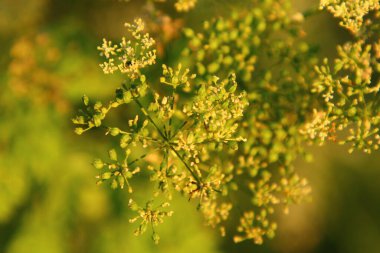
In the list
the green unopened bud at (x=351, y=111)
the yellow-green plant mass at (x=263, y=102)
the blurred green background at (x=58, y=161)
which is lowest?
the green unopened bud at (x=351, y=111)

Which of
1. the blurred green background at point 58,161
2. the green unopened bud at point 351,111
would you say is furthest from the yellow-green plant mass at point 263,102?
the blurred green background at point 58,161

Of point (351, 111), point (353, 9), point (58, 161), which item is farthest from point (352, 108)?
point (58, 161)

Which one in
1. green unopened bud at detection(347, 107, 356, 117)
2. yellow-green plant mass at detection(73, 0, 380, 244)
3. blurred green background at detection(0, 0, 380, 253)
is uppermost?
blurred green background at detection(0, 0, 380, 253)

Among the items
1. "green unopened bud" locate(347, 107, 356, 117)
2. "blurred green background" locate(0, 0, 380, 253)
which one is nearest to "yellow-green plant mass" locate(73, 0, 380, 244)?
"green unopened bud" locate(347, 107, 356, 117)

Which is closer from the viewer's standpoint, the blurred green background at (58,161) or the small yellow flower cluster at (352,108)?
the small yellow flower cluster at (352,108)

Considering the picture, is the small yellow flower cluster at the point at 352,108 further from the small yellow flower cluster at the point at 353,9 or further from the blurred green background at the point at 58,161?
the blurred green background at the point at 58,161

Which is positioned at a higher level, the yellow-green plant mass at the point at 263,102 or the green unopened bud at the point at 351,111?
the yellow-green plant mass at the point at 263,102

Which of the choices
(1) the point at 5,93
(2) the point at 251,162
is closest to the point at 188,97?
(2) the point at 251,162

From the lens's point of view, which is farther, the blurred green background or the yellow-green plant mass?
the blurred green background

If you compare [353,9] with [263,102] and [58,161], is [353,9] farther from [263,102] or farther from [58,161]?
[58,161]

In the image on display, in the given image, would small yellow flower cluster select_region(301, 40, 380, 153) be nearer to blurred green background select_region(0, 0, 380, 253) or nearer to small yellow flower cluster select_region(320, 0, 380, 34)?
small yellow flower cluster select_region(320, 0, 380, 34)

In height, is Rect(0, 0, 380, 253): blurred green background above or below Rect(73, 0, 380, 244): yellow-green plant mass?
above
